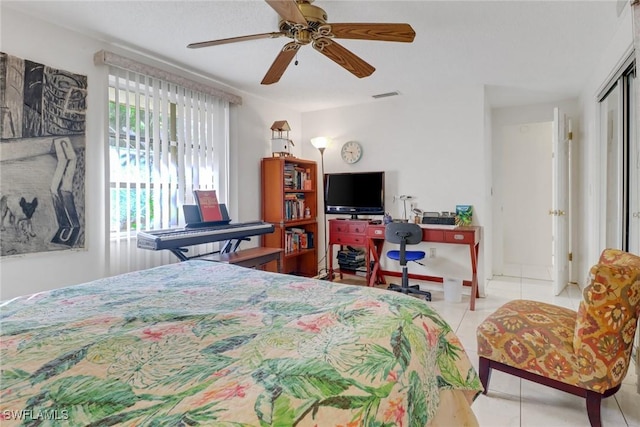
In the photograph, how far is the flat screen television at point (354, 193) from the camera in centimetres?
412

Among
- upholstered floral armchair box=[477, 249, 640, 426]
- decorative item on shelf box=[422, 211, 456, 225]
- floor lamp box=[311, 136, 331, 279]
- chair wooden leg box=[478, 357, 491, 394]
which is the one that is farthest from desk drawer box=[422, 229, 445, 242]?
chair wooden leg box=[478, 357, 491, 394]

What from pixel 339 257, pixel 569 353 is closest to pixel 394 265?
pixel 339 257

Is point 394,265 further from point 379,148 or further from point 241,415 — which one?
point 241,415

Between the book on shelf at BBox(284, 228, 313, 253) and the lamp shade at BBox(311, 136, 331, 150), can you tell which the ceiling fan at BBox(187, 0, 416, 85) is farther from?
the book on shelf at BBox(284, 228, 313, 253)

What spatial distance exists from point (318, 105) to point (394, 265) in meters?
2.30

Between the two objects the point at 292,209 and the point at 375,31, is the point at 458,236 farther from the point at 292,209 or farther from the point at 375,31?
the point at 375,31

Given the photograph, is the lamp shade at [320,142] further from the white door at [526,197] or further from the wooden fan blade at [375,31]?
the white door at [526,197]

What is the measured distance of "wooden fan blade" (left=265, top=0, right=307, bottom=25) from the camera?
1.45 meters

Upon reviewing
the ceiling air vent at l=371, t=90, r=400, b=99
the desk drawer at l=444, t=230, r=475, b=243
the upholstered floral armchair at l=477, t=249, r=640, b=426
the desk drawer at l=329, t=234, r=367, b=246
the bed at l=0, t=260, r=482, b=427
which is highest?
the ceiling air vent at l=371, t=90, r=400, b=99

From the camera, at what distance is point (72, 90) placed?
238 centimetres

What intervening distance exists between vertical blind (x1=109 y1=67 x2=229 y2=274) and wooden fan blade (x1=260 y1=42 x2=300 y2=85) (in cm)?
109

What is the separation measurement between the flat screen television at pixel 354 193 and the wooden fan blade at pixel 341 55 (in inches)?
75.5

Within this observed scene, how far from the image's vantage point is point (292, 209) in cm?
416

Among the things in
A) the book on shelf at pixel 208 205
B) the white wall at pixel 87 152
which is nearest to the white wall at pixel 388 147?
the white wall at pixel 87 152
